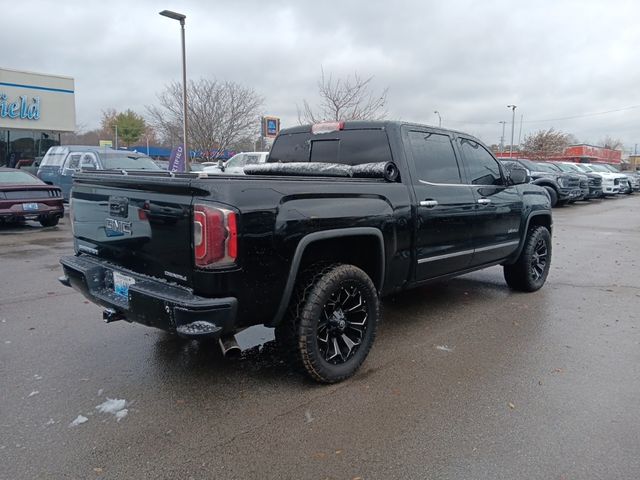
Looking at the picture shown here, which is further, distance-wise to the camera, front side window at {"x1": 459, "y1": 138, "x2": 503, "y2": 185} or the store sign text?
the store sign text

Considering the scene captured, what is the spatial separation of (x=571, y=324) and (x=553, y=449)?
8.46ft

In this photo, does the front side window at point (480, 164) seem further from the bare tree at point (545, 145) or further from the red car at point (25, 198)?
the bare tree at point (545, 145)

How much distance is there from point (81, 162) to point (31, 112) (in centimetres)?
1479

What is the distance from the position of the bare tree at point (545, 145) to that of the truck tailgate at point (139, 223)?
182ft

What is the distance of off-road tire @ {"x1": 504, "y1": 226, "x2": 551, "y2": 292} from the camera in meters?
6.27

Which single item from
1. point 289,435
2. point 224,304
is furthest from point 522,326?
point 224,304

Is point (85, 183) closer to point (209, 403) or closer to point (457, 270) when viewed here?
point (209, 403)

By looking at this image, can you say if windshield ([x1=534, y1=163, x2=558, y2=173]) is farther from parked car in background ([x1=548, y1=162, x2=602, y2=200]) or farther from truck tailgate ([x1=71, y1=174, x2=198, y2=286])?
truck tailgate ([x1=71, y1=174, x2=198, y2=286])

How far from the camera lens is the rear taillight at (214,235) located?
300 centimetres

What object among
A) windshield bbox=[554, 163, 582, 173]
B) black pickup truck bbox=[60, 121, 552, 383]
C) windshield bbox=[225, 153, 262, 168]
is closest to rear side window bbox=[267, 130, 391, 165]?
black pickup truck bbox=[60, 121, 552, 383]

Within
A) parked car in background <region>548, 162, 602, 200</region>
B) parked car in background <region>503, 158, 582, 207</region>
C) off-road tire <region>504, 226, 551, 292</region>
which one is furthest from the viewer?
parked car in background <region>548, 162, 602, 200</region>

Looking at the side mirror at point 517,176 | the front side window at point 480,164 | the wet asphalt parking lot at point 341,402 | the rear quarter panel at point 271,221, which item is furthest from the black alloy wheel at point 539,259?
the rear quarter panel at point 271,221

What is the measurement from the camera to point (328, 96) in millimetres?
22891

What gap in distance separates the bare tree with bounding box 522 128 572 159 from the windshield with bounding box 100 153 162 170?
47997mm
